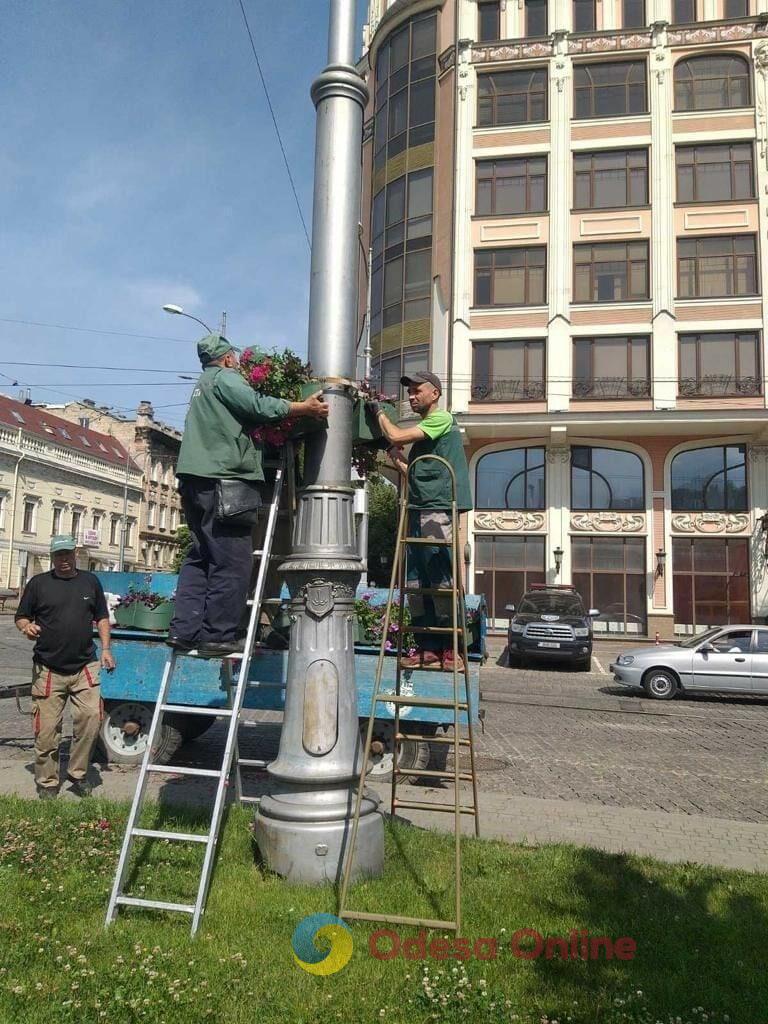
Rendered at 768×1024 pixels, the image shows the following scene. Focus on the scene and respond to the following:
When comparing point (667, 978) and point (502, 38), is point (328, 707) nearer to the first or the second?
point (667, 978)

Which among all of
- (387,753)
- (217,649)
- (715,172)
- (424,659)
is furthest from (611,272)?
(217,649)

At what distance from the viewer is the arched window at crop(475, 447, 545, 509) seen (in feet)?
101

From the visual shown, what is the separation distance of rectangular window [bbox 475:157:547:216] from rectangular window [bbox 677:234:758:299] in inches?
224

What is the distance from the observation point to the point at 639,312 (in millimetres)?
30172

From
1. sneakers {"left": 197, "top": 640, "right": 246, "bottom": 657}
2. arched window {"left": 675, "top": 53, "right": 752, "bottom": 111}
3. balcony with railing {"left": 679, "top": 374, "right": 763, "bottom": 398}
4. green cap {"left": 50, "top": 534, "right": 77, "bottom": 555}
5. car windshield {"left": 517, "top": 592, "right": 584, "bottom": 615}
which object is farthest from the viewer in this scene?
arched window {"left": 675, "top": 53, "right": 752, "bottom": 111}

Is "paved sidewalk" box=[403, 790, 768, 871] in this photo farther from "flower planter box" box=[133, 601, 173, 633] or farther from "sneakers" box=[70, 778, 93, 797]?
Answer: "flower planter box" box=[133, 601, 173, 633]

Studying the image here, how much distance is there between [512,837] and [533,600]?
17.6 metres

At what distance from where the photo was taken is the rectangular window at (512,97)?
3200 cm

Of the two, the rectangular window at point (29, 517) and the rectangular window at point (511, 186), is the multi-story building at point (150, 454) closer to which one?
the rectangular window at point (29, 517)

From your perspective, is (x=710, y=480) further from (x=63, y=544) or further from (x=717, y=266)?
(x=63, y=544)

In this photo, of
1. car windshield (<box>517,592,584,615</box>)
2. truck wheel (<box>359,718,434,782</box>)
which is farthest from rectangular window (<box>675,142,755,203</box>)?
truck wheel (<box>359,718,434,782</box>)

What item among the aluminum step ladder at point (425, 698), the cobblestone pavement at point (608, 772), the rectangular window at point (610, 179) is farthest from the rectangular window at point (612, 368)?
the aluminum step ladder at point (425, 698)

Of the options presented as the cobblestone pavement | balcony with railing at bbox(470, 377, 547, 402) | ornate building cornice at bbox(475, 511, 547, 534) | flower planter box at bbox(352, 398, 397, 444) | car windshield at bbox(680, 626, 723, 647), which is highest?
balcony with railing at bbox(470, 377, 547, 402)

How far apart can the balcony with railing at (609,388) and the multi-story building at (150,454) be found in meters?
44.0
